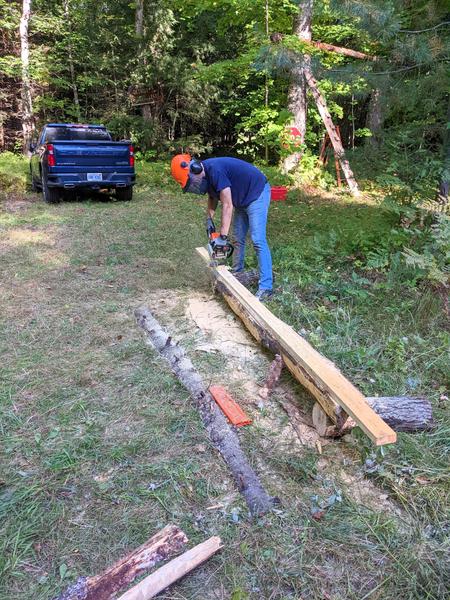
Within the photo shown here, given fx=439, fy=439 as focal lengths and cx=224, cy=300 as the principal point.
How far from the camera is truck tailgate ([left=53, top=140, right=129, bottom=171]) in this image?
912cm

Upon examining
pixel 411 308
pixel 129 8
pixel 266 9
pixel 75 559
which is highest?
pixel 129 8

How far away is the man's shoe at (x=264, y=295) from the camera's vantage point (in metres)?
4.84

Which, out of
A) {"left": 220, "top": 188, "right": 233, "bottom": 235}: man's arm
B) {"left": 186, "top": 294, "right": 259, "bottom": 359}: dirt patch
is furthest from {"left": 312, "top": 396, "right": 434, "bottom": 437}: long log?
{"left": 220, "top": 188, "right": 233, "bottom": 235}: man's arm

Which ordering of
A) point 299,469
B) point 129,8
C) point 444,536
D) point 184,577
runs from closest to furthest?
point 184,577, point 444,536, point 299,469, point 129,8

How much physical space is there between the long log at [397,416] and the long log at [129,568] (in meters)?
1.15

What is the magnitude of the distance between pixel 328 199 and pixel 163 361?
8.18 metres

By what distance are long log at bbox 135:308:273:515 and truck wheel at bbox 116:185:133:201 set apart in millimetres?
7046

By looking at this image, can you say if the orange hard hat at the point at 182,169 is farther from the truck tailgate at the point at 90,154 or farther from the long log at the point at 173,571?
the truck tailgate at the point at 90,154

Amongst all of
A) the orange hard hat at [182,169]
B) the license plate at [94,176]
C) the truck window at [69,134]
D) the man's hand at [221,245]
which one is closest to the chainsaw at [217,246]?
the man's hand at [221,245]

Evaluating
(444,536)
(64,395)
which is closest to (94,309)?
(64,395)

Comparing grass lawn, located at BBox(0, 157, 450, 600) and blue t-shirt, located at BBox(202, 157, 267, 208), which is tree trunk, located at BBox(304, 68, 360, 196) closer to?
grass lawn, located at BBox(0, 157, 450, 600)

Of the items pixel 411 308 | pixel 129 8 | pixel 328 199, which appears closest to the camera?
pixel 411 308

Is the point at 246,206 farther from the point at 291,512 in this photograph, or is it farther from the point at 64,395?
the point at 291,512

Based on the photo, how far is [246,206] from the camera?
4922 millimetres
